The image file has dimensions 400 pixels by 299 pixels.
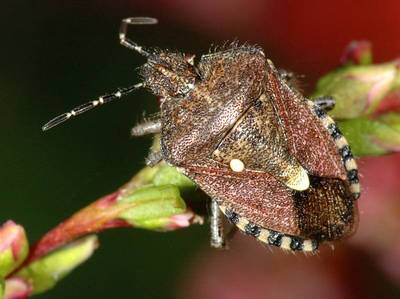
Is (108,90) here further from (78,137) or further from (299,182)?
(299,182)

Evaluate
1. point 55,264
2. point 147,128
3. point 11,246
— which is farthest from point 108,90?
point 11,246

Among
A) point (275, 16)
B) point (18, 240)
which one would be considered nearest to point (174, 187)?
point (18, 240)

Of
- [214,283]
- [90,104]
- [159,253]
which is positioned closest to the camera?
[90,104]

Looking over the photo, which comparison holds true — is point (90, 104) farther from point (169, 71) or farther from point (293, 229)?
point (293, 229)

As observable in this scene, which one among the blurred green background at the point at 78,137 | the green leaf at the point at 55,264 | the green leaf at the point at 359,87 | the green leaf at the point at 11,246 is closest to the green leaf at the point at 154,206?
the green leaf at the point at 55,264

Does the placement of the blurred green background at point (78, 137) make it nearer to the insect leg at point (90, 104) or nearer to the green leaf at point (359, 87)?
the insect leg at point (90, 104)

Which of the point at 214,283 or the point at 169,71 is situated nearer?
Result: the point at 169,71

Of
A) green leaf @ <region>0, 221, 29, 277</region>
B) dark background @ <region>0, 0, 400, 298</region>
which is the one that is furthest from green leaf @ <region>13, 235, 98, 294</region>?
dark background @ <region>0, 0, 400, 298</region>
